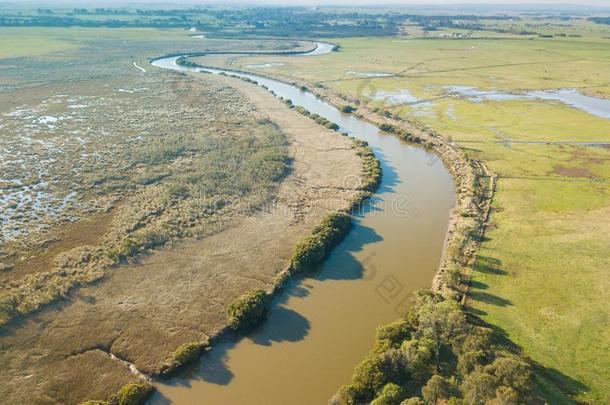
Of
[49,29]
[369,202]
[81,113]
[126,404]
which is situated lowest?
[126,404]

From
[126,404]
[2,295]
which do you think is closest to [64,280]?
[2,295]

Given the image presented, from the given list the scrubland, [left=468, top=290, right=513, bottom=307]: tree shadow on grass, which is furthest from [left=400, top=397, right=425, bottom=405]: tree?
the scrubland

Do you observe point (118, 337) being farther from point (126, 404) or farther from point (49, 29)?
point (49, 29)

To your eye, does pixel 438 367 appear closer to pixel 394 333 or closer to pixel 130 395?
pixel 394 333

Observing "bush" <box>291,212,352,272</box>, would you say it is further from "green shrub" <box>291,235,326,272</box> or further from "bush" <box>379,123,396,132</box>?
"bush" <box>379,123,396,132</box>

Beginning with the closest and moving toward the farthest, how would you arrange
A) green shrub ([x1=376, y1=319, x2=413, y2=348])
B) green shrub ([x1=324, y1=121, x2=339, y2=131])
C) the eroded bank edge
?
1. the eroded bank edge
2. green shrub ([x1=376, y1=319, x2=413, y2=348])
3. green shrub ([x1=324, y1=121, x2=339, y2=131])

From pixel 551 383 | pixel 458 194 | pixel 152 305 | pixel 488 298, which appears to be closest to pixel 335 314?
pixel 488 298

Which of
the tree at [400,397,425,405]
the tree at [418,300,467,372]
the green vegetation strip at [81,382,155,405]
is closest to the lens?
the tree at [400,397,425,405]
